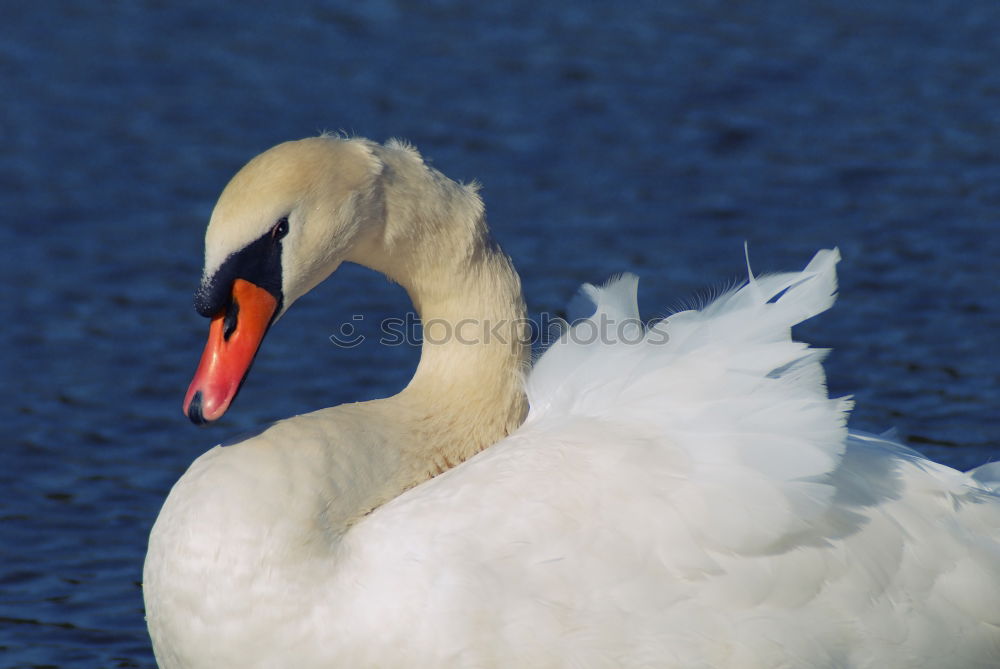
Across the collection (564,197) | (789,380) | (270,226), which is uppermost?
(564,197)

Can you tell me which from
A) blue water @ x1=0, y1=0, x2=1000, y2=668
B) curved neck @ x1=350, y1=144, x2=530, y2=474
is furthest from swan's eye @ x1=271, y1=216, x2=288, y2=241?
blue water @ x1=0, y1=0, x2=1000, y2=668

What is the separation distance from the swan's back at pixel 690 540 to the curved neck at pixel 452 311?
0.25 meters

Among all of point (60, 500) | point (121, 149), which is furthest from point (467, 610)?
point (121, 149)

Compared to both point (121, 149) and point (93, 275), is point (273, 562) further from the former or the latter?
point (121, 149)

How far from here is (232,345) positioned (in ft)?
15.4

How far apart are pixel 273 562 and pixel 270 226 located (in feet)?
3.08

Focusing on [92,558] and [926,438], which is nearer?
[92,558]

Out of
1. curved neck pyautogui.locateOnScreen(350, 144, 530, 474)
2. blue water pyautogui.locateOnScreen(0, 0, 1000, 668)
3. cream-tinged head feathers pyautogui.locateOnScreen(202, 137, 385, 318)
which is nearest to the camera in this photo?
cream-tinged head feathers pyautogui.locateOnScreen(202, 137, 385, 318)

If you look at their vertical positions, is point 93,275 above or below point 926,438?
above

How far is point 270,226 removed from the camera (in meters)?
4.65

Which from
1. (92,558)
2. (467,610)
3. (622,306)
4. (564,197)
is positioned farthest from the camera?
(564,197)

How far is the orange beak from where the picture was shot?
465 cm

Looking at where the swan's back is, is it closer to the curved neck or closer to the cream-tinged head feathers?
the curved neck

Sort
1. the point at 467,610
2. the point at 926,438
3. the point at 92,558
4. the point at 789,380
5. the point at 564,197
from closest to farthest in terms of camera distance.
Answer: the point at 467,610 < the point at 789,380 < the point at 92,558 < the point at 926,438 < the point at 564,197
